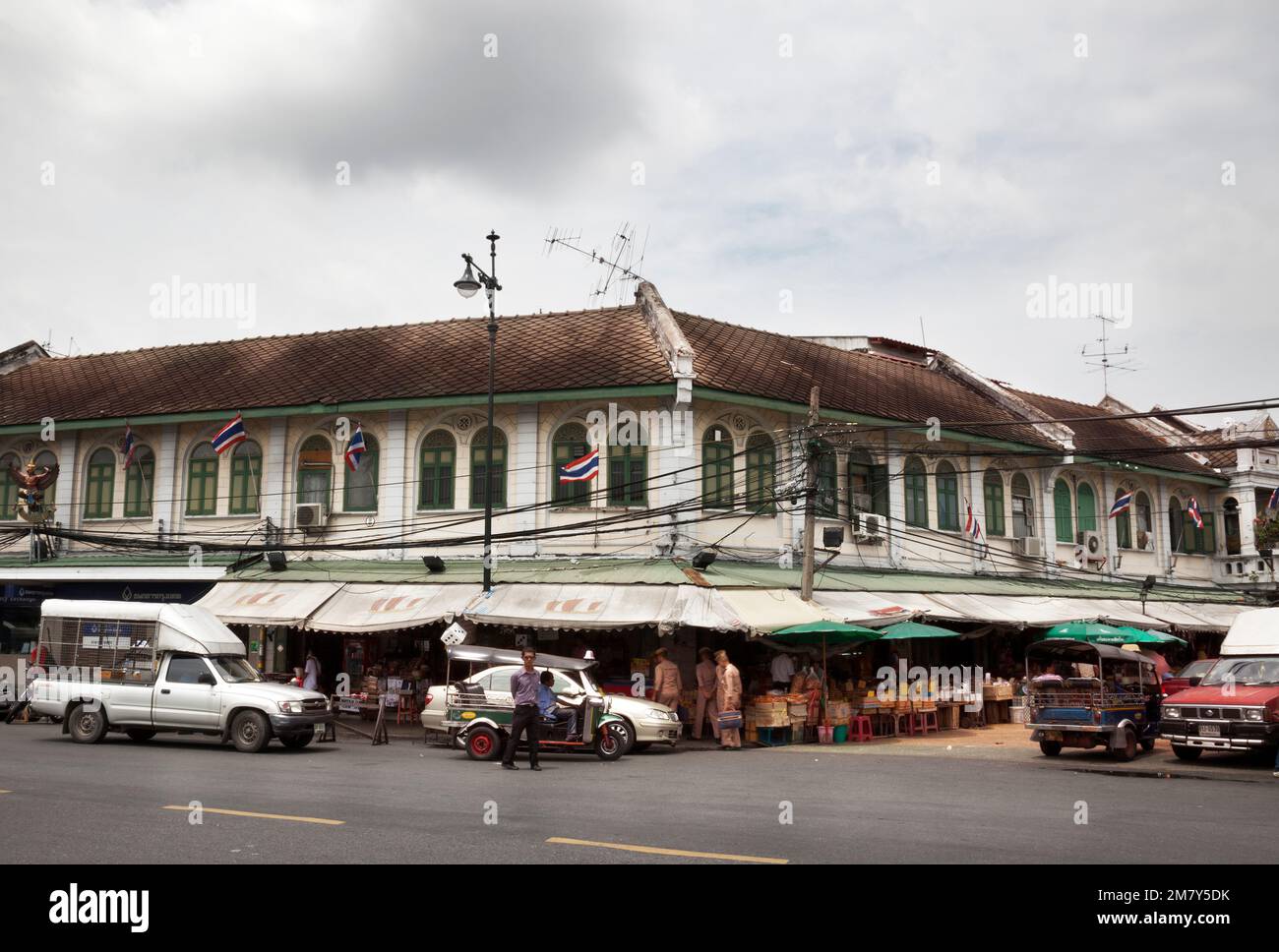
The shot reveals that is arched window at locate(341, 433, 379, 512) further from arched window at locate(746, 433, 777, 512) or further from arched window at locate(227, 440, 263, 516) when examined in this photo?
arched window at locate(746, 433, 777, 512)

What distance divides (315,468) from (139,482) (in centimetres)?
481

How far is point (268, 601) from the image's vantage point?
23641 millimetres

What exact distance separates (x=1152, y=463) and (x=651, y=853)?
28.3 meters

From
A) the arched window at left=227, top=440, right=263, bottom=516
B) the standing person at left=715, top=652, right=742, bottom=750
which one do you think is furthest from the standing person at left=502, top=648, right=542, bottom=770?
the arched window at left=227, top=440, right=263, bottom=516

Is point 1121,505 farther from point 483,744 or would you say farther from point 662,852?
point 662,852

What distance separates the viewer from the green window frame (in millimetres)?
24141

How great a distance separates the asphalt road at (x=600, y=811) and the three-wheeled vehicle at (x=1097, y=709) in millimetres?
1401

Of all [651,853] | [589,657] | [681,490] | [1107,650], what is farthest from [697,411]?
[651,853]

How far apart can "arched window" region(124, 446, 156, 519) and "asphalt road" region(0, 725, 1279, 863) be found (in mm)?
10919

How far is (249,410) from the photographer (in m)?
26.1

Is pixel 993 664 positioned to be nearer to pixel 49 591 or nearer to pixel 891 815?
pixel 891 815
